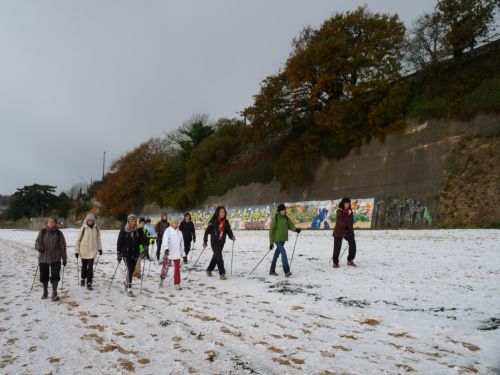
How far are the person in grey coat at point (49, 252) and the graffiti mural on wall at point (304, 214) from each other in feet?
70.2

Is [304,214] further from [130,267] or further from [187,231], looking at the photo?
[130,267]

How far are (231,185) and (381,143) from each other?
20197 millimetres

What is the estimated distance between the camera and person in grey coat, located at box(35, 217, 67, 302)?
9266 mm

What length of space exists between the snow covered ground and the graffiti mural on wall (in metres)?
15.7

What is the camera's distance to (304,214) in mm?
32938

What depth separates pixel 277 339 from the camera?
571cm

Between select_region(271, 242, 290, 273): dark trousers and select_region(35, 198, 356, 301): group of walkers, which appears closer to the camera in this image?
select_region(35, 198, 356, 301): group of walkers

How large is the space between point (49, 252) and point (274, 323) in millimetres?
5934

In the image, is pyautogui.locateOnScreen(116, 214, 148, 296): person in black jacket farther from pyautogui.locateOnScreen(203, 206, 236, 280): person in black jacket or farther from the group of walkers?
pyautogui.locateOnScreen(203, 206, 236, 280): person in black jacket

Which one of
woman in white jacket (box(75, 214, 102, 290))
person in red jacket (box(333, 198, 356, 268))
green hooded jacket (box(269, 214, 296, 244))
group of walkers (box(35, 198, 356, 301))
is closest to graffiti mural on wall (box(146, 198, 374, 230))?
person in red jacket (box(333, 198, 356, 268))

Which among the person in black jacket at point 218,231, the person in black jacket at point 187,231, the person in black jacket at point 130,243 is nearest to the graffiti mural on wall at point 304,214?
the person in black jacket at point 187,231

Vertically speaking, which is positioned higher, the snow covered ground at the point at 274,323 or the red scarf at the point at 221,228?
the red scarf at the point at 221,228

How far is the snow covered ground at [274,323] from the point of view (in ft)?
15.9

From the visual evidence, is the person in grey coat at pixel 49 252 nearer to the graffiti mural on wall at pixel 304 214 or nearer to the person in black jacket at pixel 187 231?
the person in black jacket at pixel 187 231
